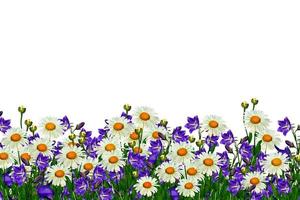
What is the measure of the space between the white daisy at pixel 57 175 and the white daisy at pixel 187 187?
998 mm

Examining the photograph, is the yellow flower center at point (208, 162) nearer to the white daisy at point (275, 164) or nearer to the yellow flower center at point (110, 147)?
the white daisy at point (275, 164)

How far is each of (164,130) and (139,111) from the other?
0.39 meters

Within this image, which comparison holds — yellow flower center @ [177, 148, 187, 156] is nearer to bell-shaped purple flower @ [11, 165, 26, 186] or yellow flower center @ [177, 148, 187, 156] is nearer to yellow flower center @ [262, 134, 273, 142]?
yellow flower center @ [262, 134, 273, 142]

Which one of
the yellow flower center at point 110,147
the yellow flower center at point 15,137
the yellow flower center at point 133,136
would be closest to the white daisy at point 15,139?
the yellow flower center at point 15,137

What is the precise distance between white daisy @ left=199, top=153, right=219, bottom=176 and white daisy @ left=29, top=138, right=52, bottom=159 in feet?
4.51

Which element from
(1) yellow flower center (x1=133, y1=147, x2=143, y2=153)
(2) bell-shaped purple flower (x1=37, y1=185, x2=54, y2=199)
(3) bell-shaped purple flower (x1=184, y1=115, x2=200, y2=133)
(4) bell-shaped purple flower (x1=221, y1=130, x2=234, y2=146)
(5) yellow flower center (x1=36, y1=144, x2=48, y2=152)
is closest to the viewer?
(2) bell-shaped purple flower (x1=37, y1=185, x2=54, y2=199)

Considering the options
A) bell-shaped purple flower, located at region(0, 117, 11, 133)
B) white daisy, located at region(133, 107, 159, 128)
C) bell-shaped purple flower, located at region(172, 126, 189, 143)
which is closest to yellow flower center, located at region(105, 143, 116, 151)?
white daisy, located at region(133, 107, 159, 128)

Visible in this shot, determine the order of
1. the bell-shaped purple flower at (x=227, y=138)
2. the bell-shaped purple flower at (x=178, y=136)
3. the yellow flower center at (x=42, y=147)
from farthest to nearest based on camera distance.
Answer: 1. the bell-shaped purple flower at (x=178, y=136)
2. the bell-shaped purple flower at (x=227, y=138)
3. the yellow flower center at (x=42, y=147)

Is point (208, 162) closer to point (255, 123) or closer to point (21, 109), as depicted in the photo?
point (255, 123)

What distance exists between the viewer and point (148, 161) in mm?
9234

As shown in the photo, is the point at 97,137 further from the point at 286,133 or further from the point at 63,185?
the point at 286,133

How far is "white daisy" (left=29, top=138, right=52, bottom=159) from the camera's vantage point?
29.6 feet

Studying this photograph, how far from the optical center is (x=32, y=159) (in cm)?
902

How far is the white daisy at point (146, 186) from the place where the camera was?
8570 mm
